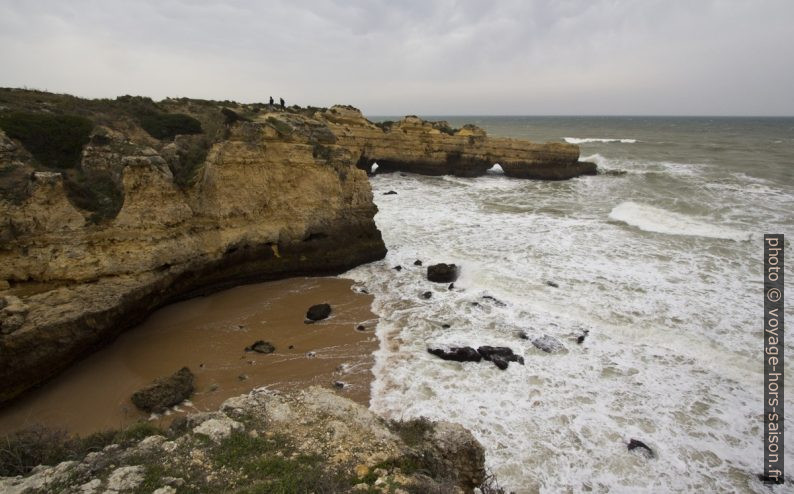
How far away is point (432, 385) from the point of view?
8.55m

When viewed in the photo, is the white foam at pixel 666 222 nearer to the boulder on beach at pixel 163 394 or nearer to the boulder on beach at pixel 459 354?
the boulder on beach at pixel 459 354

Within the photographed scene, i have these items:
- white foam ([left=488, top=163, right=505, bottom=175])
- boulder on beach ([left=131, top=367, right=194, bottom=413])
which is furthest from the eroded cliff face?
white foam ([left=488, top=163, right=505, bottom=175])

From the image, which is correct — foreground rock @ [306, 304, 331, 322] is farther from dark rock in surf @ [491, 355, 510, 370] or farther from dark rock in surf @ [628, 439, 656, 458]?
dark rock in surf @ [628, 439, 656, 458]

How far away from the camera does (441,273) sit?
13742mm

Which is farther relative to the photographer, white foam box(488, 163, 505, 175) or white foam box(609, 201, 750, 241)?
white foam box(488, 163, 505, 175)

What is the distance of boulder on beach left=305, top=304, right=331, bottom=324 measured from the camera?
11209 mm

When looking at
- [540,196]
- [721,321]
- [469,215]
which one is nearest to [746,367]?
[721,321]

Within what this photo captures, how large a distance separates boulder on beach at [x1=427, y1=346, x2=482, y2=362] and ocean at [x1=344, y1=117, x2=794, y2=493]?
215mm

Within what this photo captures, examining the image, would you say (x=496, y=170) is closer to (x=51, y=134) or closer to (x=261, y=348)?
(x=261, y=348)

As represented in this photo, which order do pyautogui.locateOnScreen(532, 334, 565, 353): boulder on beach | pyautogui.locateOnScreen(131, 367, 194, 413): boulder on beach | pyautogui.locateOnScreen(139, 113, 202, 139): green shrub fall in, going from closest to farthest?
pyautogui.locateOnScreen(131, 367, 194, 413): boulder on beach, pyautogui.locateOnScreen(532, 334, 565, 353): boulder on beach, pyautogui.locateOnScreen(139, 113, 202, 139): green shrub

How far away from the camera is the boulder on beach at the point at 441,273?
1373 centimetres

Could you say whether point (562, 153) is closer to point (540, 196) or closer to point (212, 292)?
point (540, 196)

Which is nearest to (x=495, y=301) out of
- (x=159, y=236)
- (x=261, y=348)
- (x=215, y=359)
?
(x=261, y=348)

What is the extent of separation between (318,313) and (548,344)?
6063 mm
